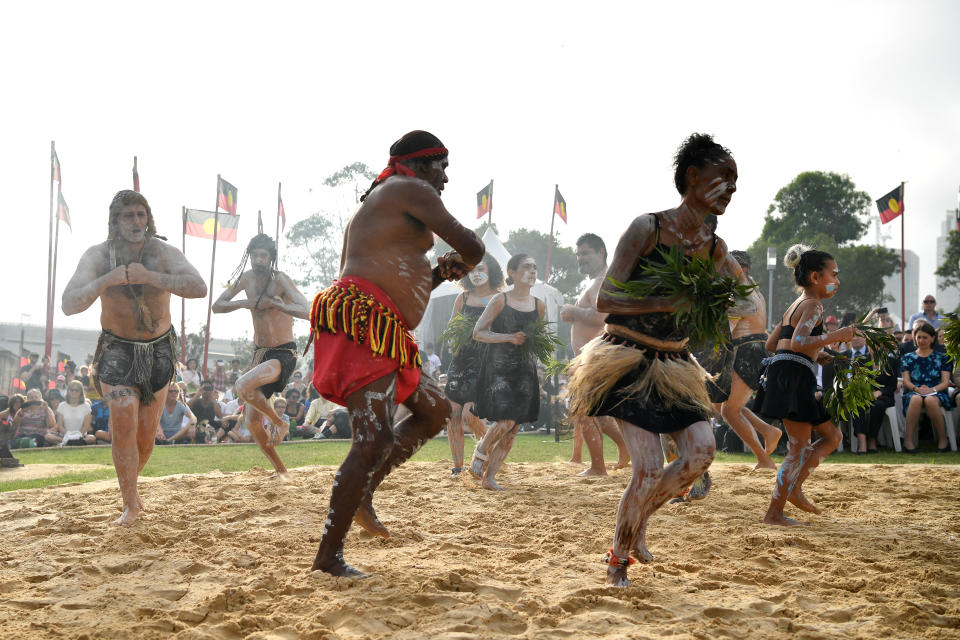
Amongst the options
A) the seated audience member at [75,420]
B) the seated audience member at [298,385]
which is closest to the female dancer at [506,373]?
the seated audience member at [75,420]

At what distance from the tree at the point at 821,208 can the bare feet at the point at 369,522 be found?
36858mm

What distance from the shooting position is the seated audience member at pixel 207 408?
46.5 ft

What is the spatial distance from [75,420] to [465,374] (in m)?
8.67

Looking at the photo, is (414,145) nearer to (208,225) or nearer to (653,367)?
(653,367)

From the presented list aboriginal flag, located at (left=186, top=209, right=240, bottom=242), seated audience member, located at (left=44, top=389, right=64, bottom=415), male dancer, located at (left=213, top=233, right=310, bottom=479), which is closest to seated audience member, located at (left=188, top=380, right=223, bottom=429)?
seated audience member, located at (left=44, top=389, right=64, bottom=415)

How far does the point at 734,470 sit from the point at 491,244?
51.4ft

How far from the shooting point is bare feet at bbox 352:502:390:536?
422 centimetres

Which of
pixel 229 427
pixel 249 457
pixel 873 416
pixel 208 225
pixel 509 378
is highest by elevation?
pixel 208 225

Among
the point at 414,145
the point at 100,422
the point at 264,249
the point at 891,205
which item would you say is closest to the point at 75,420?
the point at 100,422

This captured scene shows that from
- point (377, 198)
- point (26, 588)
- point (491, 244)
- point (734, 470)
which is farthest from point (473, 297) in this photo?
point (491, 244)

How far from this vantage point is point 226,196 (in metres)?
24.0

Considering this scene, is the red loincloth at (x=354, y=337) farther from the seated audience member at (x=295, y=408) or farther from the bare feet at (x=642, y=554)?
the seated audience member at (x=295, y=408)

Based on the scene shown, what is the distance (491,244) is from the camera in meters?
22.6

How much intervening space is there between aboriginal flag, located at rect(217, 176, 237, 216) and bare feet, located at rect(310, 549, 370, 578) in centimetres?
2196
